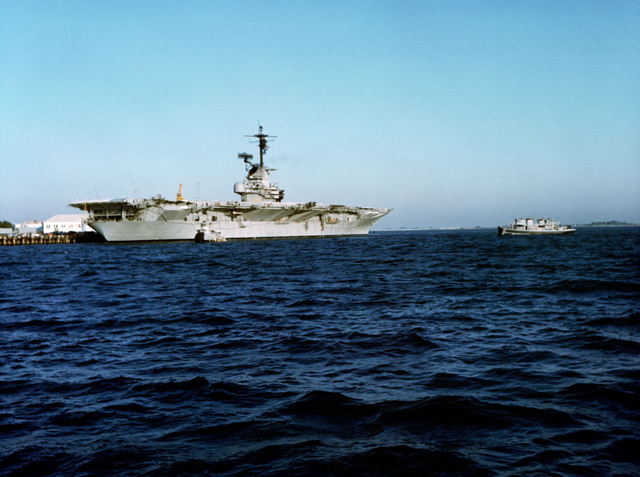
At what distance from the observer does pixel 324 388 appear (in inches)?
233

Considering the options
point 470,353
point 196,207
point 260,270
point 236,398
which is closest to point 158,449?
point 236,398

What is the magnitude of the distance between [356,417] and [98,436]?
8.32ft

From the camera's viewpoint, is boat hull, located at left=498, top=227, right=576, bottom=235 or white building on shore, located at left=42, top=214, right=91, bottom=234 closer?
boat hull, located at left=498, top=227, right=576, bottom=235

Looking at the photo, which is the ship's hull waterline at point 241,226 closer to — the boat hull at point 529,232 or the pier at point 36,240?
the pier at point 36,240

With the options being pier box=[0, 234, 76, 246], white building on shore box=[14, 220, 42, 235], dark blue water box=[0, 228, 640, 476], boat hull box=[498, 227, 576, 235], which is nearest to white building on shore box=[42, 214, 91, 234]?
white building on shore box=[14, 220, 42, 235]

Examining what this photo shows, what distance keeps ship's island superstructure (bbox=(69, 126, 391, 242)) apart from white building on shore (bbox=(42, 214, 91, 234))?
37151 mm

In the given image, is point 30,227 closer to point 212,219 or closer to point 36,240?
point 36,240

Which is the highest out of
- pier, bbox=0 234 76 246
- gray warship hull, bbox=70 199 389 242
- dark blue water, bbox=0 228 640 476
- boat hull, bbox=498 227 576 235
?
gray warship hull, bbox=70 199 389 242

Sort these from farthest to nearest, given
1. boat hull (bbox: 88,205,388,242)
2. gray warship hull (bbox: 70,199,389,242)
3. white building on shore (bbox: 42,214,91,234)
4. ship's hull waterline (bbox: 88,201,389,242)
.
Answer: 1. white building on shore (bbox: 42,214,91,234)
2. ship's hull waterline (bbox: 88,201,389,242)
3. boat hull (bbox: 88,205,388,242)
4. gray warship hull (bbox: 70,199,389,242)

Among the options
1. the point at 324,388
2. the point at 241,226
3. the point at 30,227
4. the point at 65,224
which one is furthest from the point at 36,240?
the point at 324,388

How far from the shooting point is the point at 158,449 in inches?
171

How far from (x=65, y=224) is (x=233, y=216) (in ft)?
154

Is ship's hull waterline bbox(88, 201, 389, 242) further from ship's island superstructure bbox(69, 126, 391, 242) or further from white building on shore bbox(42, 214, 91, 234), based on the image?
white building on shore bbox(42, 214, 91, 234)

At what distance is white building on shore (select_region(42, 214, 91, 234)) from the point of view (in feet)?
281
